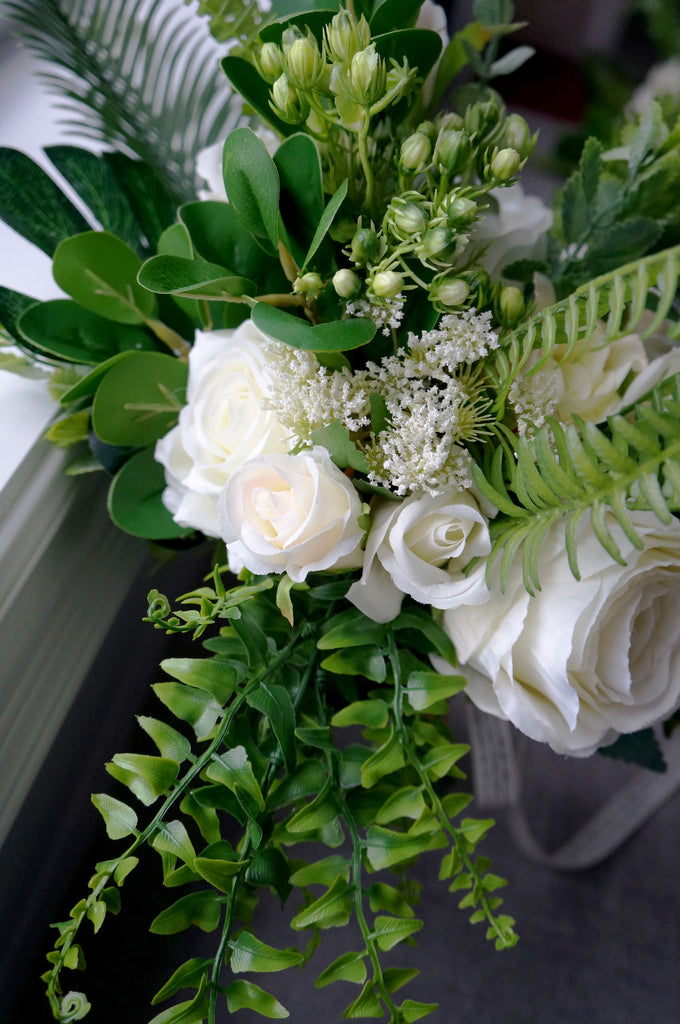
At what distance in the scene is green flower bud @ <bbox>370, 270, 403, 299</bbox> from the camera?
35 cm

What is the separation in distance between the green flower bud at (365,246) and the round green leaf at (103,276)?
0.19 m

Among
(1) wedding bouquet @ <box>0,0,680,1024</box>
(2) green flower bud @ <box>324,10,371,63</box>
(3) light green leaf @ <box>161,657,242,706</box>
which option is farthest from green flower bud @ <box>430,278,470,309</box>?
(3) light green leaf @ <box>161,657,242,706</box>

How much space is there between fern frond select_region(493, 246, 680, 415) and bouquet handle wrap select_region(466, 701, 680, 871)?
0.49 metres

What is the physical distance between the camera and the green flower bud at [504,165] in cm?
36

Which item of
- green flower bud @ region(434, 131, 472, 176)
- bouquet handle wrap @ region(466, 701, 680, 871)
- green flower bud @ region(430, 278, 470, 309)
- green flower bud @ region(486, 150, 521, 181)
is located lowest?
bouquet handle wrap @ region(466, 701, 680, 871)

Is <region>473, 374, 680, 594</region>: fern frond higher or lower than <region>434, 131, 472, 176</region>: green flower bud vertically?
lower

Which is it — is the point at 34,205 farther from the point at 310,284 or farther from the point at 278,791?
the point at 278,791

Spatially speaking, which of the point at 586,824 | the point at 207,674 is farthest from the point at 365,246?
the point at 586,824

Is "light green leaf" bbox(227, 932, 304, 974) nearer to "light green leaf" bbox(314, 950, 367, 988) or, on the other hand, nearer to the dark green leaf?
"light green leaf" bbox(314, 950, 367, 988)

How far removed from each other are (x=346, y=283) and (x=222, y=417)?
0.11m

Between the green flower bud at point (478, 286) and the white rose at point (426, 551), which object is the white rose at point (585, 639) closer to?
the white rose at point (426, 551)

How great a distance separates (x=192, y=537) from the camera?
57 cm

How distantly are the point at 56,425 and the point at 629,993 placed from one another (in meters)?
0.70

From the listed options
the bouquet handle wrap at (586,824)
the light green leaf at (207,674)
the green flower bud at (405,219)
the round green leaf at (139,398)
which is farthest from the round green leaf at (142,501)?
the bouquet handle wrap at (586,824)
